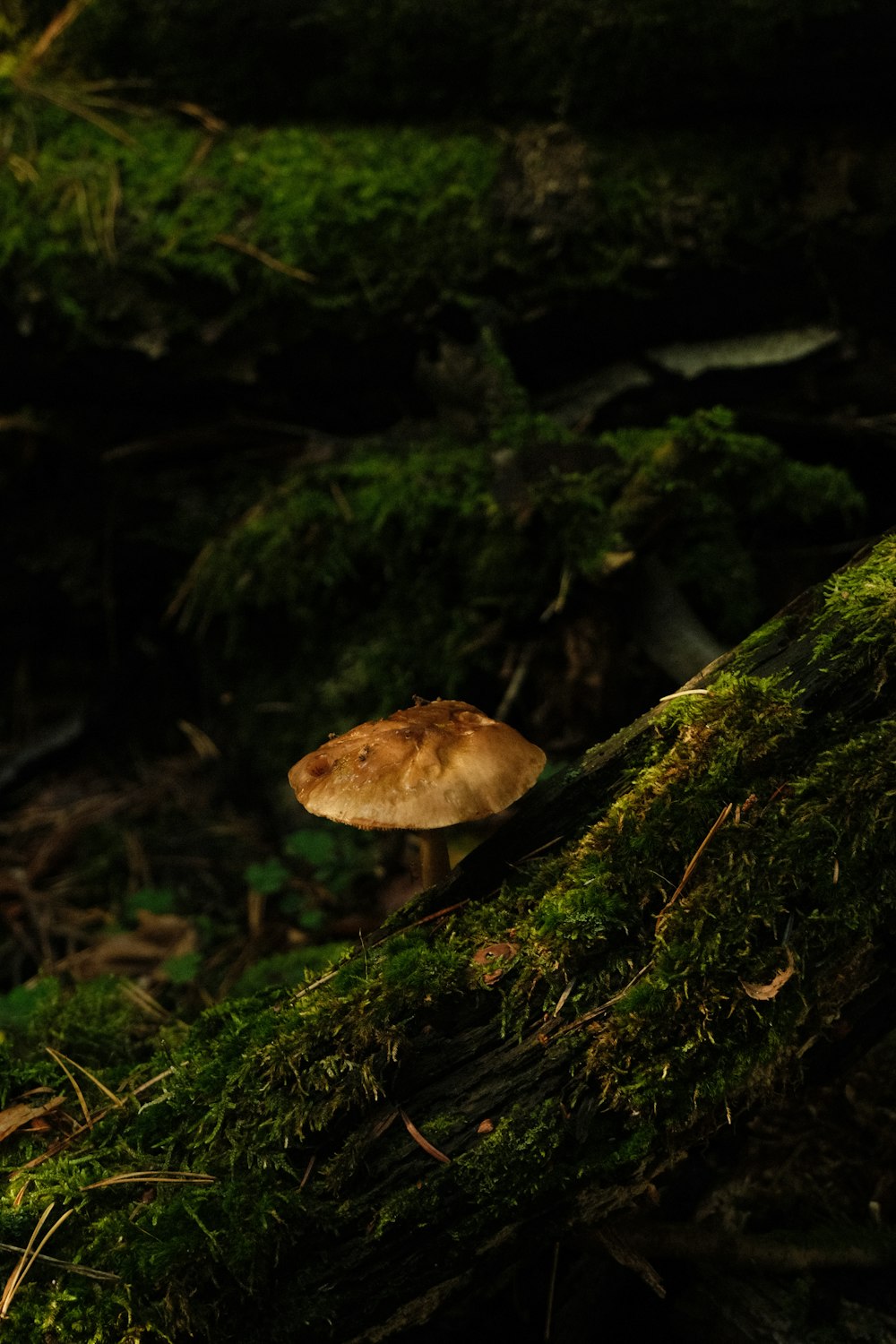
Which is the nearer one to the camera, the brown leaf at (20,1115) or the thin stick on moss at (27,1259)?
the thin stick on moss at (27,1259)

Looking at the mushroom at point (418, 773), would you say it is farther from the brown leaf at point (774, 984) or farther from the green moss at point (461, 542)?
the green moss at point (461, 542)

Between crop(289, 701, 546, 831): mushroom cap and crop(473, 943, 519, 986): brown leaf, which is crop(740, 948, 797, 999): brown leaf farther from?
crop(289, 701, 546, 831): mushroom cap

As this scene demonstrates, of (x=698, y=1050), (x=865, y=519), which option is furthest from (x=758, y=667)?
(x=865, y=519)

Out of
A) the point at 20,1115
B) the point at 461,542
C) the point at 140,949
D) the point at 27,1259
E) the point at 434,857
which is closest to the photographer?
the point at 27,1259

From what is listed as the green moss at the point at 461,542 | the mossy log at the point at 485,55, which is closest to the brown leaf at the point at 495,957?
the green moss at the point at 461,542

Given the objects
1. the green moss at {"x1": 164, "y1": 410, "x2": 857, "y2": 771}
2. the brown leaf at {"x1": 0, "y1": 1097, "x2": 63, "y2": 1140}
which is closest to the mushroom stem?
the brown leaf at {"x1": 0, "y1": 1097, "x2": 63, "y2": 1140}

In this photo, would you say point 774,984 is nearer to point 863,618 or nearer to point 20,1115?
point 863,618

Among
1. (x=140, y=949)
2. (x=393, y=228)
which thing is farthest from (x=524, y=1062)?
(x=393, y=228)
